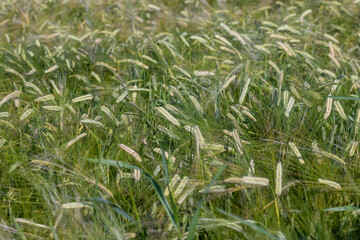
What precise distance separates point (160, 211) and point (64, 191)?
13.9 inches

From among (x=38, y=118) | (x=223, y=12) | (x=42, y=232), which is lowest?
(x=42, y=232)

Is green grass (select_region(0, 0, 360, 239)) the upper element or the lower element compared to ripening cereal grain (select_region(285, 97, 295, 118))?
lower

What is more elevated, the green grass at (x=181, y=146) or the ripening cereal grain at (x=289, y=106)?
the ripening cereal grain at (x=289, y=106)

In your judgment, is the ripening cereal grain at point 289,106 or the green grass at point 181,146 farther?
the ripening cereal grain at point 289,106

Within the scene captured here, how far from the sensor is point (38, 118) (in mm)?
1852

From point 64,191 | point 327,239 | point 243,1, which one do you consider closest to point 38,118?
point 64,191

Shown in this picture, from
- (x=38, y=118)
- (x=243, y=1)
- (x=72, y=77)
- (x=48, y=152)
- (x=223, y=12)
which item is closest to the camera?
(x=48, y=152)

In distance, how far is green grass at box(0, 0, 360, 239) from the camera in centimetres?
133

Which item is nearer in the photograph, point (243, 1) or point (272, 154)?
point (272, 154)

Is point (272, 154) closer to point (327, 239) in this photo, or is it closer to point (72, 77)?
point (327, 239)

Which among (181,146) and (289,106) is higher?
(289,106)

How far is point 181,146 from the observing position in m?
1.63

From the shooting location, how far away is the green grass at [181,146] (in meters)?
1.33

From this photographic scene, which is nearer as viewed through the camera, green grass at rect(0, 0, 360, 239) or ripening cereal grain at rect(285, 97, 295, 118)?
green grass at rect(0, 0, 360, 239)
